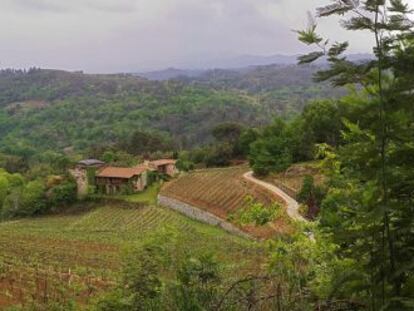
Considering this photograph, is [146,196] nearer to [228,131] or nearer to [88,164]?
[88,164]

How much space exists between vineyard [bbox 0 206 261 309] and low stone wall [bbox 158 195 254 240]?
74 cm

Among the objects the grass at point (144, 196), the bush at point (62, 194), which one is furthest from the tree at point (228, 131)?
the bush at point (62, 194)

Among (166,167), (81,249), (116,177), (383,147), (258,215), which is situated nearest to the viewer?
(383,147)

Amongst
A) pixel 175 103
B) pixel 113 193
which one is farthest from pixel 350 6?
pixel 175 103

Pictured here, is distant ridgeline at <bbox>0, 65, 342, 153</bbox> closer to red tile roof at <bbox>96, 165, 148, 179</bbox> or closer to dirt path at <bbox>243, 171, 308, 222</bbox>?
red tile roof at <bbox>96, 165, 148, 179</bbox>

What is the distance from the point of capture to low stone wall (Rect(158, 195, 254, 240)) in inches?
1517

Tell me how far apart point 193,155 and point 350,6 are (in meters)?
57.5

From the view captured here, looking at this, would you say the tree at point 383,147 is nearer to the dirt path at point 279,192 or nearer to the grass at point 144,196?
the dirt path at point 279,192

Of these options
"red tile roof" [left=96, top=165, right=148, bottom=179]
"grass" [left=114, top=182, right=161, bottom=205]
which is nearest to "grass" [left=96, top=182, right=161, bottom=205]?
"grass" [left=114, top=182, right=161, bottom=205]

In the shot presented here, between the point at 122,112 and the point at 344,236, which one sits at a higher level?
the point at 344,236

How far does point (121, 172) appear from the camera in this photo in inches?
2180

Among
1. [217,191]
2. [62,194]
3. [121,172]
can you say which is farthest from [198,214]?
[62,194]

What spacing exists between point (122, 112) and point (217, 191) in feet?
284

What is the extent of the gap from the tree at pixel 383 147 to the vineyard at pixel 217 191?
31.2 meters
